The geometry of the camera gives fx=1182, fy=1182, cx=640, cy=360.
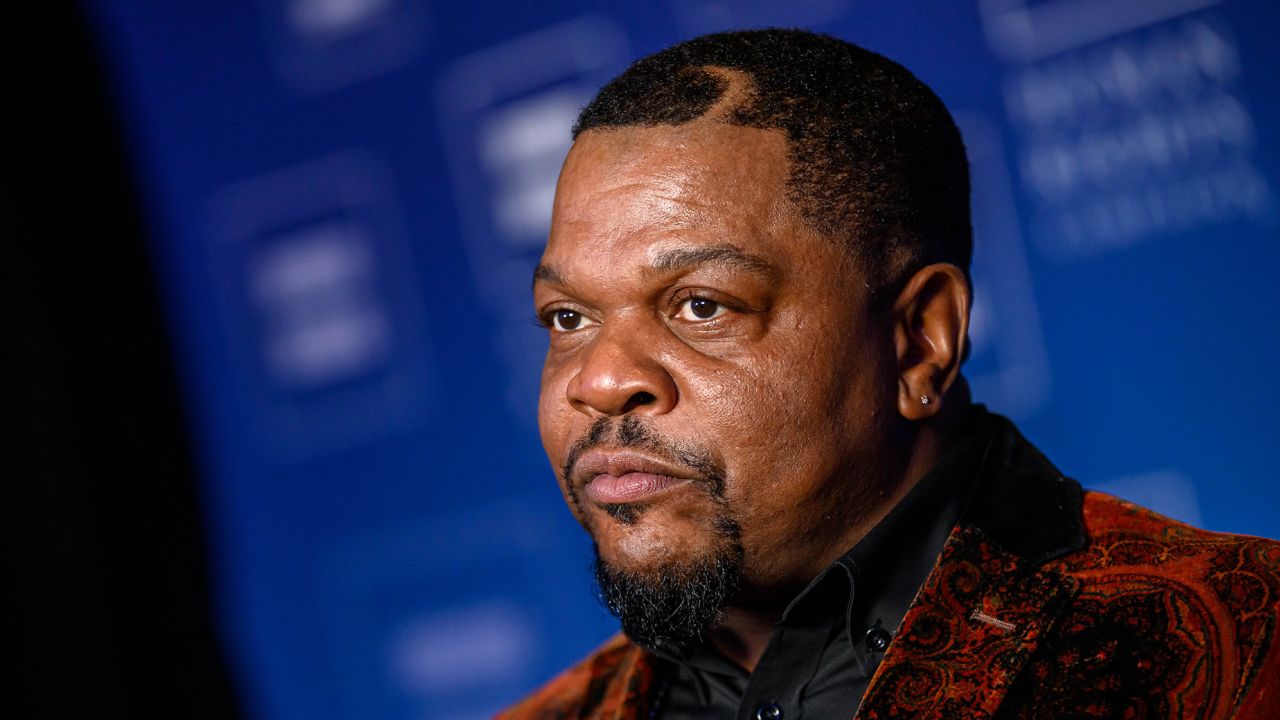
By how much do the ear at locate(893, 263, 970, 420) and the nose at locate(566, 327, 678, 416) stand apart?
1.21 ft

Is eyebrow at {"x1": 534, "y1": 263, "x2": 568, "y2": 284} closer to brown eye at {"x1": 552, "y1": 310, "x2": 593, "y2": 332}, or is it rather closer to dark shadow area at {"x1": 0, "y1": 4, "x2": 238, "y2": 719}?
brown eye at {"x1": 552, "y1": 310, "x2": 593, "y2": 332}

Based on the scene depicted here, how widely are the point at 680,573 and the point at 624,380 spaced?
0.29 m

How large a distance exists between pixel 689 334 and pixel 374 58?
2.12 metres

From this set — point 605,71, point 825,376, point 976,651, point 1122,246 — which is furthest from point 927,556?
point 605,71

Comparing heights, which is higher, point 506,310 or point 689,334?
point 506,310

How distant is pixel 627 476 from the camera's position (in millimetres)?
1725

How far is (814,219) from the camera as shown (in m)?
1.73

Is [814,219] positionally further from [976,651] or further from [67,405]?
[67,405]

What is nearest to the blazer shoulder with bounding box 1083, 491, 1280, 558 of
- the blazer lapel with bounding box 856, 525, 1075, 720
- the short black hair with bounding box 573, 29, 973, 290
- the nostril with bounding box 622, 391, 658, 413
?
the blazer lapel with bounding box 856, 525, 1075, 720

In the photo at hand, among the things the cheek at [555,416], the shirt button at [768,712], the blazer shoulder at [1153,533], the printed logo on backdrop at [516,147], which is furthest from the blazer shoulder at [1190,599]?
the printed logo on backdrop at [516,147]

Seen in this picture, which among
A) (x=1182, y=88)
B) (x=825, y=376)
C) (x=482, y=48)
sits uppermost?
(x=482, y=48)

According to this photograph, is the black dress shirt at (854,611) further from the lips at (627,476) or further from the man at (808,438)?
the lips at (627,476)

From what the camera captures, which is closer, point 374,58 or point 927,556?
point 927,556

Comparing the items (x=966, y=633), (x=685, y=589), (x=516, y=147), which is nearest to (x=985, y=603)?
→ (x=966, y=633)
